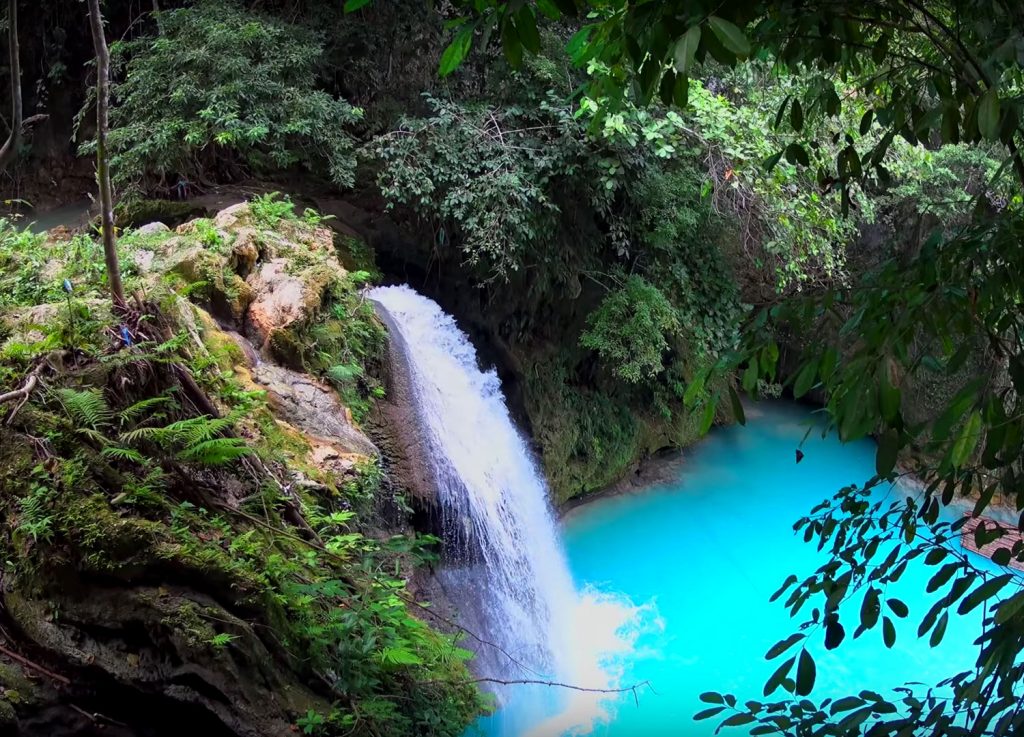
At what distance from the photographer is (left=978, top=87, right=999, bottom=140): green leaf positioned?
1229mm

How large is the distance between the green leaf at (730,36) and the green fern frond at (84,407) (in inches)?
102

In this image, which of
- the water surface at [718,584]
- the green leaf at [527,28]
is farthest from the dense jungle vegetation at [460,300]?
the water surface at [718,584]

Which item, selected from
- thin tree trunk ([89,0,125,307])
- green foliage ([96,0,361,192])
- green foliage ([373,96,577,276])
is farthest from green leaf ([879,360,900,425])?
green foliage ([96,0,361,192])

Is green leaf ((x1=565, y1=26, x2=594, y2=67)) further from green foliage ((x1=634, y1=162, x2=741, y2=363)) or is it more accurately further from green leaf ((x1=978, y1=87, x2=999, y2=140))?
green foliage ((x1=634, y1=162, x2=741, y2=363))

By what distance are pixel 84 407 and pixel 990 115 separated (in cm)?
286

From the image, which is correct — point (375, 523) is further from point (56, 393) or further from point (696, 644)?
point (696, 644)

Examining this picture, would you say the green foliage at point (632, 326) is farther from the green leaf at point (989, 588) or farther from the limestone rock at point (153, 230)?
the green leaf at point (989, 588)

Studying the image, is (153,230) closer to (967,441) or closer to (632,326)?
(632,326)

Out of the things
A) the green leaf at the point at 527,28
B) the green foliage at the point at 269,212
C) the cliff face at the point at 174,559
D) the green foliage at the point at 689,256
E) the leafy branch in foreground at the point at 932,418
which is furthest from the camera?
the green foliage at the point at 689,256

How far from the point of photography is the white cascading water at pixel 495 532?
17.4ft

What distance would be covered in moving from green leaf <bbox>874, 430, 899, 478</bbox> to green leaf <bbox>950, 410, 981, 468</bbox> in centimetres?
11

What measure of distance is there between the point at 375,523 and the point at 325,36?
5.41 meters

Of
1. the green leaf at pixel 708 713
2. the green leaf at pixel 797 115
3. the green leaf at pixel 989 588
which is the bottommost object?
the green leaf at pixel 708 713

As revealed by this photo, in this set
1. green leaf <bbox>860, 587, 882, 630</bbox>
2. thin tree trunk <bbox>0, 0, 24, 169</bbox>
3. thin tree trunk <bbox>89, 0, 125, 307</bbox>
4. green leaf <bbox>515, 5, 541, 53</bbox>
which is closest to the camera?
green leaf <bbox>515, 5, 541, 53</bbox>
